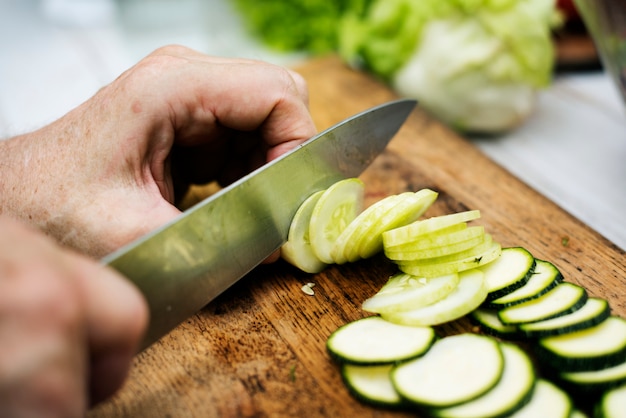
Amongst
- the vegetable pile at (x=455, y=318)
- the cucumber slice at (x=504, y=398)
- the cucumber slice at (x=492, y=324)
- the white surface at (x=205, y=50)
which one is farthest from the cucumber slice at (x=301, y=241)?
the white surface at (x=205, y=50)

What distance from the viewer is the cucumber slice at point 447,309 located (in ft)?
5.17

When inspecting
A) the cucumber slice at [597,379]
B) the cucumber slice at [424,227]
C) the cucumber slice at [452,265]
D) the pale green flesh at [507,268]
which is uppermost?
the cucumber slice at [424,227]

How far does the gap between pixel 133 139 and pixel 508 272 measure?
3.85 feet

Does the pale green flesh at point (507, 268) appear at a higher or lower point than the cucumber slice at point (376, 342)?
lower

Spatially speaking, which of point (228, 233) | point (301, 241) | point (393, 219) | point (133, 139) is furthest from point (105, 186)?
point (393, 219)

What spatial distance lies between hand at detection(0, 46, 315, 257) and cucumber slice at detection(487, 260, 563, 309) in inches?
32.7

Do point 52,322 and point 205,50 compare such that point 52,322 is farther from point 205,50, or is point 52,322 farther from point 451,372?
point 205,50

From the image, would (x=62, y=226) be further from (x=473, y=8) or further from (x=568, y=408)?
(x=473, y=8)

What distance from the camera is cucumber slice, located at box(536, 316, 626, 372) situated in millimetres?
1416

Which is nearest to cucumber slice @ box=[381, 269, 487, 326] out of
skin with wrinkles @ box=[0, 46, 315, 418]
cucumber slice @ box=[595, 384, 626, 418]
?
cucumber slice @ box=[595, 384, 626, 418]

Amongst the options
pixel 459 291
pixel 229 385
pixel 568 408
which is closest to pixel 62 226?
pixel 229 385

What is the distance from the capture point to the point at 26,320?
3.38 feet

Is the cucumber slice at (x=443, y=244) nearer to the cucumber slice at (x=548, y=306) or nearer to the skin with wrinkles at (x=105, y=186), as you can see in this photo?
the cucumber slice at (x=548, y=306)

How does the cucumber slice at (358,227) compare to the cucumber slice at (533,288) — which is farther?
A: the cucumber slice at (358,227)
